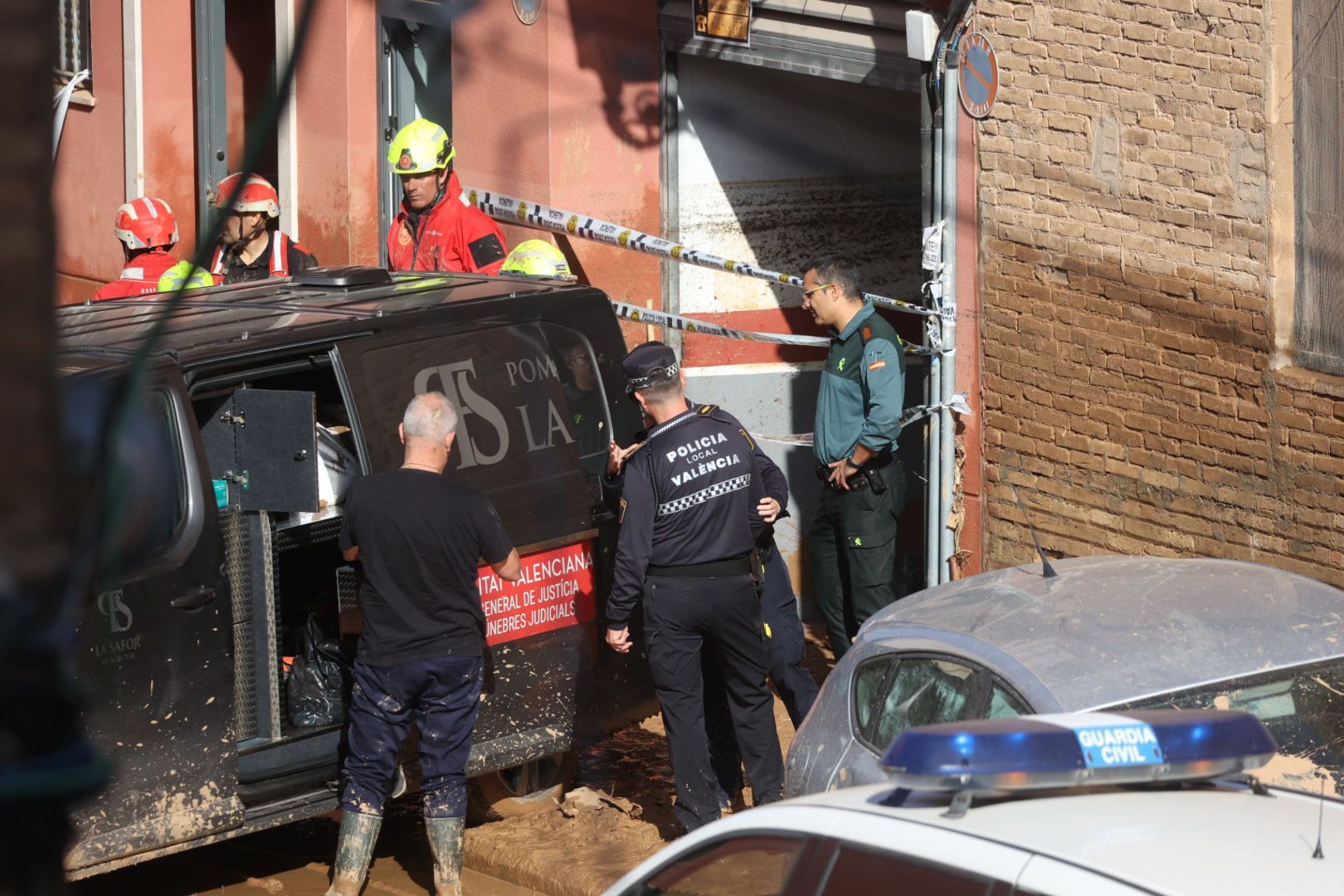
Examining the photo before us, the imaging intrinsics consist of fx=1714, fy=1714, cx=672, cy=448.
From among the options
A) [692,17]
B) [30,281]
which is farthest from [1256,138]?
[30,281]

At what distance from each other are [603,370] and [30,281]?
504 cm

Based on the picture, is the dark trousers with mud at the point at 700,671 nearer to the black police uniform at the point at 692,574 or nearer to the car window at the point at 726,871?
the black police uniform at the point at 692,574

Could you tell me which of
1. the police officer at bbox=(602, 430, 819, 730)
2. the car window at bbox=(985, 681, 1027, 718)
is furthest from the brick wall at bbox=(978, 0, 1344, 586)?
the car window at bbox=(985, 681, 1027, 718)

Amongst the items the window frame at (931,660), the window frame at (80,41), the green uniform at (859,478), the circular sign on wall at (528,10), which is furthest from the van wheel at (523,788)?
the window frame at (80,41)

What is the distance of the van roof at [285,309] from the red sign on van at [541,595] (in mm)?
970

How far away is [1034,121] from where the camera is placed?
8500mm

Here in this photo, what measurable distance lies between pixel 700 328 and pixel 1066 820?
7041 millimetres

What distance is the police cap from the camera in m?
6.24

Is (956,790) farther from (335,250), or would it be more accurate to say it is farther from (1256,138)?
(335,250)

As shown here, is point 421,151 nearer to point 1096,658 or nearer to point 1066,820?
point 1096,658

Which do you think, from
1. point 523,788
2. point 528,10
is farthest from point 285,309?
point 528,10

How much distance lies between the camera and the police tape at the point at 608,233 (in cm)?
930

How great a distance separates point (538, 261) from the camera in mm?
9062

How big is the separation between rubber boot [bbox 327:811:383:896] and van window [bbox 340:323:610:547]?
1.17 meters
